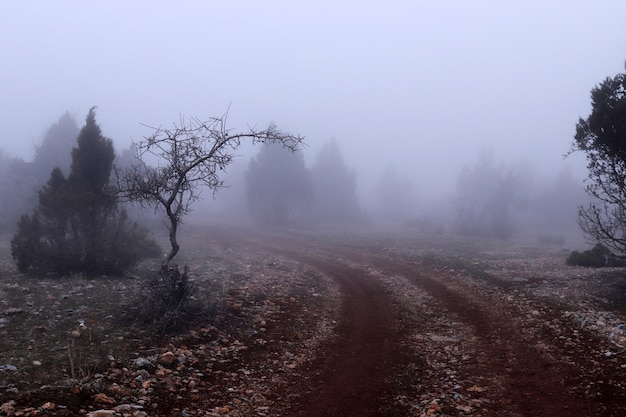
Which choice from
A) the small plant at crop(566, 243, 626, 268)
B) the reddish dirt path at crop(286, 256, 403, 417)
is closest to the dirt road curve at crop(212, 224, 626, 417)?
the reddish dirt path at crop(286, 256, 403, 417)

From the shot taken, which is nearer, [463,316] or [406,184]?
[463,316]

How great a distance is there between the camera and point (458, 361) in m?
8.99

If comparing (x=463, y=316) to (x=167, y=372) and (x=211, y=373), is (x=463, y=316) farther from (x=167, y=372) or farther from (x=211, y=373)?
(x=167, y=372)

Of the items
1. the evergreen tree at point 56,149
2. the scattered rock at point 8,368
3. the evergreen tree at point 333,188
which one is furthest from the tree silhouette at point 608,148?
the evergreen tree at point 333,188

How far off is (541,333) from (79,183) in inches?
660

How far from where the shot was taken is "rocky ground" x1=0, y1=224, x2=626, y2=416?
6.93 m

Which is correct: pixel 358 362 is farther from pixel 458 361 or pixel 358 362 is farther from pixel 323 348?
pixel 458 361


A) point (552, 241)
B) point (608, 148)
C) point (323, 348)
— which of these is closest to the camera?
point (323, 348)

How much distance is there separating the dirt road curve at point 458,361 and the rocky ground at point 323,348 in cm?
4

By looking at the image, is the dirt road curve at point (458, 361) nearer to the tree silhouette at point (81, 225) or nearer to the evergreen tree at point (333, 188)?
the tree silhouette at point (81, 225)

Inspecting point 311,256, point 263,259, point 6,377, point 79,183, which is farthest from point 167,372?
point 311,256

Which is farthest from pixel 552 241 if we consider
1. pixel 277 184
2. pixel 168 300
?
pixel 168 300

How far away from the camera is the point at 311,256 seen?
25031 millimetres

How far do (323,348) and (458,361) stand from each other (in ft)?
9.31
